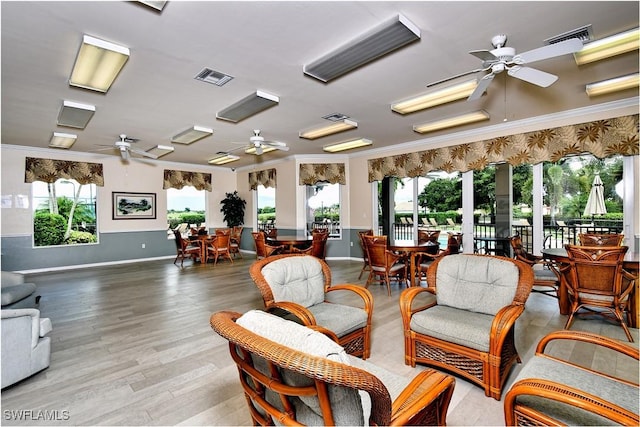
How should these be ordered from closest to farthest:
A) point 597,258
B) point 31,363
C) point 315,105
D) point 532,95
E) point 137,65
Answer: point 31,363 < point 597,258 < point 137,65 < point 532,95 < point 315,105

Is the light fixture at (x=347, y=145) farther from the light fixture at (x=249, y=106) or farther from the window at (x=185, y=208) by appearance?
the window at (x=185, y=208)

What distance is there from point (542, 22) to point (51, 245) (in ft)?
31.3

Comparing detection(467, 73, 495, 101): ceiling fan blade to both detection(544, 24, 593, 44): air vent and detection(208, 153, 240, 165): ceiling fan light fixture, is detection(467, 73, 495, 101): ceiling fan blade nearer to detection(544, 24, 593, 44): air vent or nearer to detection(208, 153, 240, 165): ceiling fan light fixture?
detection(544, 24, 593, 44): air vent

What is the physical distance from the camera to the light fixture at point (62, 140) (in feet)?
19.0

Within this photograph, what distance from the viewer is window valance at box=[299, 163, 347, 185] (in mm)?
8016

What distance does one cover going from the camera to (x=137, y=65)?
3225 mm

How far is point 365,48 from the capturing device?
286cm

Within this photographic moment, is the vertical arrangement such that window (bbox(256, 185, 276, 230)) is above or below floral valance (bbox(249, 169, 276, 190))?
below

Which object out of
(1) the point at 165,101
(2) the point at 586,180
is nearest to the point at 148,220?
(1) the point at 165,101

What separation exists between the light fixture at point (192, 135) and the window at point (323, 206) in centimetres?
314

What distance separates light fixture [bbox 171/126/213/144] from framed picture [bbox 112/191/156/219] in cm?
281

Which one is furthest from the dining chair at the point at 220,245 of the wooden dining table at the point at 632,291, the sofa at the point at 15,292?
the wooden dining table at the point at 632,291

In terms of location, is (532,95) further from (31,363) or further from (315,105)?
(31,363)

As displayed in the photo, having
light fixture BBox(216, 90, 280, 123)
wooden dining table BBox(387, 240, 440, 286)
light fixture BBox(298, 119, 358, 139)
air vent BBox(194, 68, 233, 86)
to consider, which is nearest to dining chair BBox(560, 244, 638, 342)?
wooden dining table BBox(387, 240, 440, 286)
